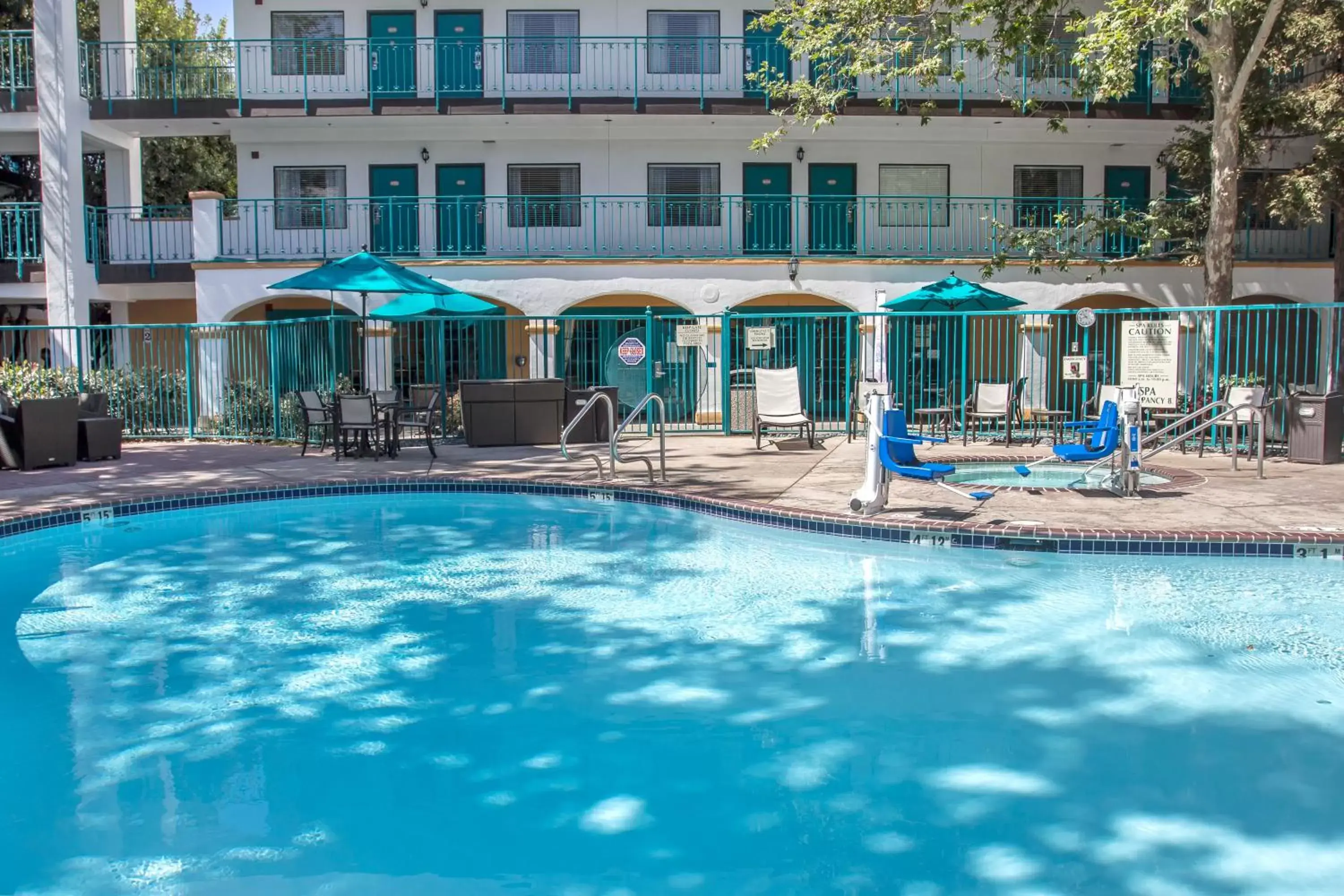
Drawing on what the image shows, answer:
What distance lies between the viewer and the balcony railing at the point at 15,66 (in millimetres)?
20812

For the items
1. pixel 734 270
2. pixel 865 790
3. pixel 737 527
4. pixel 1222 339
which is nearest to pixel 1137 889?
pixel 865 790

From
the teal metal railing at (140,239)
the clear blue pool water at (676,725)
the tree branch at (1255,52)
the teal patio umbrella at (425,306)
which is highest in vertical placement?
the tree branch at (1255,52)

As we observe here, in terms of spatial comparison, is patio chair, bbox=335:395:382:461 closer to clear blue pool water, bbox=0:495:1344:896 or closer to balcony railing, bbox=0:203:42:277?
clear blue pool water, bbox=0:495:1344:896

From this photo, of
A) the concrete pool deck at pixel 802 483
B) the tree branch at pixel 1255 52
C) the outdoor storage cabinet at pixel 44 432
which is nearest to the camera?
the concrete pool deck at pixel 802 483

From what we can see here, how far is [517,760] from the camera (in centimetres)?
508

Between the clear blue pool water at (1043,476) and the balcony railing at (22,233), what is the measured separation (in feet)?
56.9

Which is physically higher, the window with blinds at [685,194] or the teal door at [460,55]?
the teal door at [460,55]

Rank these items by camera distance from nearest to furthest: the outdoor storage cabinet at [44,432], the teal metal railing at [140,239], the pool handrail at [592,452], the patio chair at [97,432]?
the pool handrail at [592,452]
the outdoor storage cabinet at [44,432]
the patio chair at [97,432]
the teal metal railing at [140,239]

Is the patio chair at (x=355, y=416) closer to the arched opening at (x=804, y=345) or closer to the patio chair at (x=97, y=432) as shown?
the patio chair at (x=97, y=432)


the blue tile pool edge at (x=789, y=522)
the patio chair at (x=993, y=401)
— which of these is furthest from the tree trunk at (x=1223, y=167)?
the blue tile pool edge at (x=789, y=522)

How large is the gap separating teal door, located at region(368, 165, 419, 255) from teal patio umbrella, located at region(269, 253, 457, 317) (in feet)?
23.9

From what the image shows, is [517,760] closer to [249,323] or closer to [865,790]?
[865,790]

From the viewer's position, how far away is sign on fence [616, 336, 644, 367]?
49.5 feet

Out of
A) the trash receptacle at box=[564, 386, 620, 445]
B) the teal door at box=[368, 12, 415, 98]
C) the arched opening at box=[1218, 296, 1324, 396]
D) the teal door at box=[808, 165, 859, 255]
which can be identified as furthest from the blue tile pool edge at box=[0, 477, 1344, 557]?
the teal door at box=[368, 12, 415, 98]
